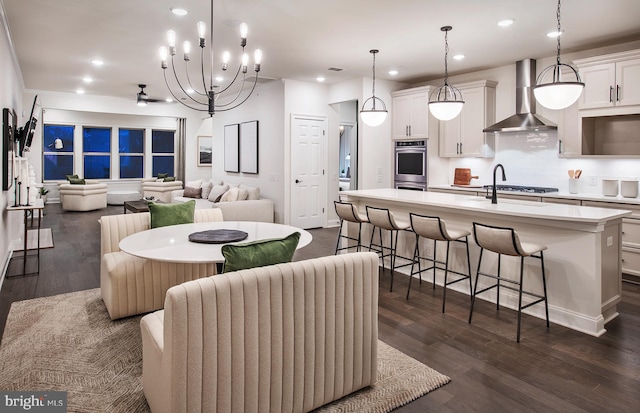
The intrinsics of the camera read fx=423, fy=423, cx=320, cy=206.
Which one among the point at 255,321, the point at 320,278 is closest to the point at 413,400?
the point at 320,278

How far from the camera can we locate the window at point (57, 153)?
11.2 metres

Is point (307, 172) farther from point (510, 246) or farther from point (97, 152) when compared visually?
point (97, 152)

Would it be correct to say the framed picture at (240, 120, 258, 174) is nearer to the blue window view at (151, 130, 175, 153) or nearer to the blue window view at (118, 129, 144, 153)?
the blue window view at (151, 130, 175, 153)

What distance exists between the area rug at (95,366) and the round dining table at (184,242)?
683 mm

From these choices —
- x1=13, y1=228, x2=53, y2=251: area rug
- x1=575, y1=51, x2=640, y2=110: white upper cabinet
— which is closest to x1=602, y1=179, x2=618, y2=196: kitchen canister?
x1=575, y1=51, x2=640, y2=110: white upper cabinet

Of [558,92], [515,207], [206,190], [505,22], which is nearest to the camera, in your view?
[558,92]

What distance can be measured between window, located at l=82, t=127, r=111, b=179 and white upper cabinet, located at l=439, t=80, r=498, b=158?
9627 millimetres

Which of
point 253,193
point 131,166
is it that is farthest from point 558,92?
point 131,166

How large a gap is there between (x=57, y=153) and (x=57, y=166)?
1.22 ft

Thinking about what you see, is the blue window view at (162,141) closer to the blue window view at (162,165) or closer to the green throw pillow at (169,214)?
the blue window view at (162,165)

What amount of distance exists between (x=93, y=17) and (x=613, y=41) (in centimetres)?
576

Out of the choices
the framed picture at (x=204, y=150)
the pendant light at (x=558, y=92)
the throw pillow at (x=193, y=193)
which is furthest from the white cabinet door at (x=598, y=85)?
the framed picture at (x=204, y=150)

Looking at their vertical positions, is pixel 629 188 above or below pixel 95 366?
above

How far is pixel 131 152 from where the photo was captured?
1227cm
